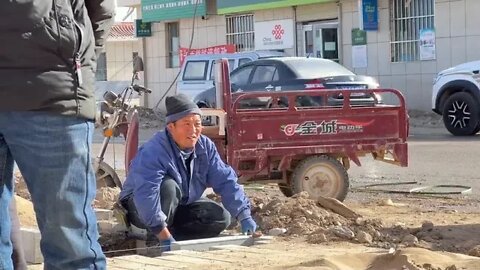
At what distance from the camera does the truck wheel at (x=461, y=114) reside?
20.3m

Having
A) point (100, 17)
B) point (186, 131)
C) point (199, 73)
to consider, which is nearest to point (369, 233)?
point (186, 131)

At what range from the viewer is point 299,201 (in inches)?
338

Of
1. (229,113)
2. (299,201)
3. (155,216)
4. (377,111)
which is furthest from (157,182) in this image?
(377,111)

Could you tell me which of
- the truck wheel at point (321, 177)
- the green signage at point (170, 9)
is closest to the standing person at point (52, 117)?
the truck wheel at point (321, 177)

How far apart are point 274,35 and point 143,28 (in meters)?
8.09

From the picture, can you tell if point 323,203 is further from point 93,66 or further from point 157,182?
point 93,66

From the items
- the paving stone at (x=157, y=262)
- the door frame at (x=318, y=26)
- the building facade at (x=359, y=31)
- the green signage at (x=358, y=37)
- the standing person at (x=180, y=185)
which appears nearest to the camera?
the paving stone at (x=157, y=262)

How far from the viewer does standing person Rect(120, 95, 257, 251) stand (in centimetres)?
677

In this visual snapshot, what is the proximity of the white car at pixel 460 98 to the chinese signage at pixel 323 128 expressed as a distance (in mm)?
10140

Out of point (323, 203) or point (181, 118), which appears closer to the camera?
point (181, 118)

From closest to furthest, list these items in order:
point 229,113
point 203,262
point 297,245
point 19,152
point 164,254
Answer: point 19,152 → point 203,262 → point 164,254 → point 297,245 → point 229,113

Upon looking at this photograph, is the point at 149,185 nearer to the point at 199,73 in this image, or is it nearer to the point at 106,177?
the point at 106,177

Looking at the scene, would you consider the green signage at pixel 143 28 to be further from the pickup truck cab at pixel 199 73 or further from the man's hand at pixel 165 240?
the man's hand at pixel 165 240

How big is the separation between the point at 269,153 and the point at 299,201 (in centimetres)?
173
